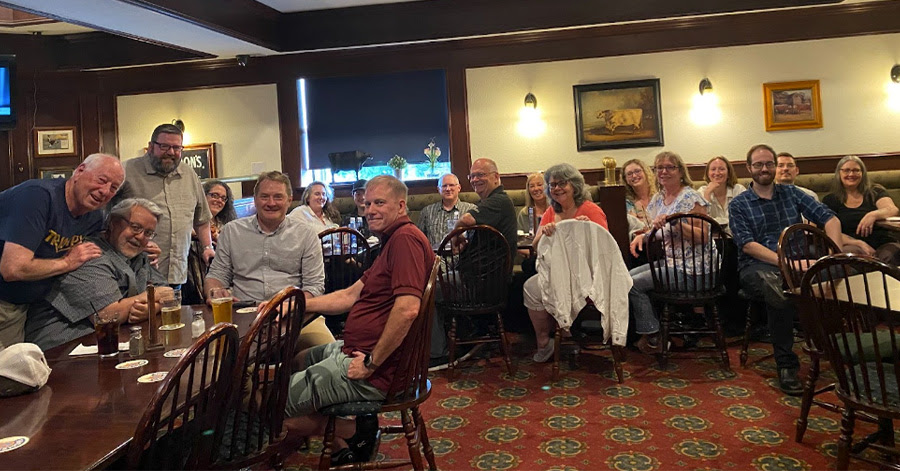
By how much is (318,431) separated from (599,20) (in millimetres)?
4792

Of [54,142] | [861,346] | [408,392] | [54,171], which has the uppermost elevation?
[54,142]

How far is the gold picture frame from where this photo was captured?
6125 millimetres

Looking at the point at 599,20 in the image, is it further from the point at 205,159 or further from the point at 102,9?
the point at 205,159

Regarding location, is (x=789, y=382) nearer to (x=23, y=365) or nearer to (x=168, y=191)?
(x=23, y=365)

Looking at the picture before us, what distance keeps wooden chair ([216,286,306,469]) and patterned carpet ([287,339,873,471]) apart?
820 mm

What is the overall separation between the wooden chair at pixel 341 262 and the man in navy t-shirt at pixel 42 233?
1.64 meters

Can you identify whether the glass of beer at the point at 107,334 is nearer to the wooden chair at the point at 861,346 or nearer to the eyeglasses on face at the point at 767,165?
the wooden chair at the point at 861,346

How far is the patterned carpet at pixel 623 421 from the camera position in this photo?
247 cm

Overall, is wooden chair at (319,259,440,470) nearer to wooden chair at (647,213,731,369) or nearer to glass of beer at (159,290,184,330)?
glass of beer at (159,290,184,330)

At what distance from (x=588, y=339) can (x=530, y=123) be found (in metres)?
3.04

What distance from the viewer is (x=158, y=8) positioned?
4.28m

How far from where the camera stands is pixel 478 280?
370cm

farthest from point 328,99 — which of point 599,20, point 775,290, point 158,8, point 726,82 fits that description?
point 775,290

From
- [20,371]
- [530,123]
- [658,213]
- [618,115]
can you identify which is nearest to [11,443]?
[20,371]
